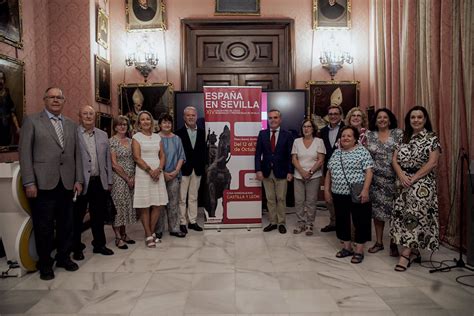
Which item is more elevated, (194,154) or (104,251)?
(194,154)

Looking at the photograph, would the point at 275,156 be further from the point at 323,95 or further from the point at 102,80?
the point at 102,80

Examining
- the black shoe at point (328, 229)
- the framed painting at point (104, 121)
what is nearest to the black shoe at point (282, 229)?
the black shoe at point (328, 229)

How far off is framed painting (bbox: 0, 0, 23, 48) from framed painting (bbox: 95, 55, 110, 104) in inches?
52.4

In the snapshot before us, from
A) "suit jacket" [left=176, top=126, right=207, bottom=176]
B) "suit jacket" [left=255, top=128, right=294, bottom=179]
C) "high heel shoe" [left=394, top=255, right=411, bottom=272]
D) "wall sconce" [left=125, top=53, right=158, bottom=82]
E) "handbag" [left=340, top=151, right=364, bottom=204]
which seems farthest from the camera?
"wall sconce" [left=125, top=53, right=158, bottom=82]

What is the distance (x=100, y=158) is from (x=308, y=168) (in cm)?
254

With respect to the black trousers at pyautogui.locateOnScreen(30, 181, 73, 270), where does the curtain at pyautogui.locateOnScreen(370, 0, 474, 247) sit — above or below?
above

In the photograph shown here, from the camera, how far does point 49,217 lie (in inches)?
135

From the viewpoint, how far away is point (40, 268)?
135 inches

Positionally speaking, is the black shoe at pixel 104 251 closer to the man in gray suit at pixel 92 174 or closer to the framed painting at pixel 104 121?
the man in gray suit at pixel 92 174

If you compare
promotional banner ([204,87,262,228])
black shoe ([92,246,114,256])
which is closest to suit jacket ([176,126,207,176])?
promotional banner ([204,87,262,228])

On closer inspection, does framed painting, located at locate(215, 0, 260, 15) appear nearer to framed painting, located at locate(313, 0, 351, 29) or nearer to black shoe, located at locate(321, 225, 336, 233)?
framed painting, located at locate(313, 0, 351, 29)

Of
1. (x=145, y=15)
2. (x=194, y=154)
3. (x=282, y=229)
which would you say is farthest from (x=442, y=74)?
(x=145, y=15)

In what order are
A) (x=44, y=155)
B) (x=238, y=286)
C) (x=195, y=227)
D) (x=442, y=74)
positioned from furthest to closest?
(x=195, y=227) < (x=442, y=74) < (x=44, y=155) < (x=238, y=286)

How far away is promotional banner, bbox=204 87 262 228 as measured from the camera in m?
4.97
